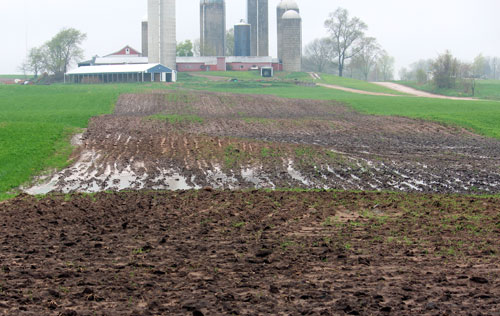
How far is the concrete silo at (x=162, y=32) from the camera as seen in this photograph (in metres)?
92.9

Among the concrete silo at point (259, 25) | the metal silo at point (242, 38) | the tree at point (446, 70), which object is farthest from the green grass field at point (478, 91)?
the concrete silo at point (259, 25)

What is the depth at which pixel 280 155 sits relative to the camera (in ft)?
84.2

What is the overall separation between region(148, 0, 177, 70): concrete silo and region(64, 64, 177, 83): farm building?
20.8 ft

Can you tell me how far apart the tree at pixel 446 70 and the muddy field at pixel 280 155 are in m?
46.8

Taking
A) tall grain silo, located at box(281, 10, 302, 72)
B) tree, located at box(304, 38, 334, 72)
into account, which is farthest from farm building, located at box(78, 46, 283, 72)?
tree, located at box(304, 38, 334, 72)

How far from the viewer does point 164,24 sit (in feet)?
309

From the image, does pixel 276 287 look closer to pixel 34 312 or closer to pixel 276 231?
pixel 34 312

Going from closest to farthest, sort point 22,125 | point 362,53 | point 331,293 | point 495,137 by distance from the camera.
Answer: point 331,293 → point 22,125 → point 495,137 → point 362,53

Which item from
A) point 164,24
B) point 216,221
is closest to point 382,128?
point 216,221

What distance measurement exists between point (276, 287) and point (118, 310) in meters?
2.29

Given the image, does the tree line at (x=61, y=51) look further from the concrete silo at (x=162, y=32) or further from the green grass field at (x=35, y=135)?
the green grass field at (x=35, y=135)

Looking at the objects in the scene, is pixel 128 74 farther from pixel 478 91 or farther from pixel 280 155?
pixel 280 155

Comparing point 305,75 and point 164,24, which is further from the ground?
point 164,24

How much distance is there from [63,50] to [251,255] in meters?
117
